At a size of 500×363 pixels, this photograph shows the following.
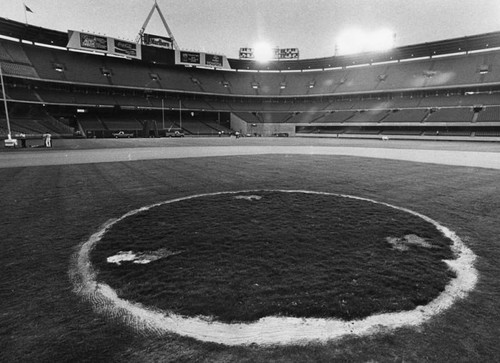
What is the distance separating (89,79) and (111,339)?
2471 inches

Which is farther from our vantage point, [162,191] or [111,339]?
[162,191]

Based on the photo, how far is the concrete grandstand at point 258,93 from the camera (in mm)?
47500

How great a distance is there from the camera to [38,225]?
19.9ft

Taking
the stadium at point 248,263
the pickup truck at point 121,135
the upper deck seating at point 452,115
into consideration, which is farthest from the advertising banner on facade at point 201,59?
the stadium at point 248,263

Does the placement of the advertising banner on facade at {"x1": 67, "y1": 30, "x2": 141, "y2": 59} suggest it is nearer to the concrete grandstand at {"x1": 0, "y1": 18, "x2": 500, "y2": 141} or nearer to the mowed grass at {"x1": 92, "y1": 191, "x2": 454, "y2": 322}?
the concrete grandstand at {"x1": 0, "y1": 18, "x2": 500, "y2": 141}

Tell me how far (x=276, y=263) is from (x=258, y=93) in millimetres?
72650

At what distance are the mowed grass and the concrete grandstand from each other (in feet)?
146

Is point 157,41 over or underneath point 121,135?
over

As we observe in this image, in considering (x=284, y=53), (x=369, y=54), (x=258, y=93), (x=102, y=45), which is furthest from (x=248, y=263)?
(x=284, y=53)

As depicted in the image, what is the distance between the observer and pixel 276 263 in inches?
169

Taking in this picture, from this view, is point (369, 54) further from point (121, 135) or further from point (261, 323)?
point (261, 323)

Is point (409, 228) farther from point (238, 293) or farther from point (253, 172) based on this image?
point (253, 172)

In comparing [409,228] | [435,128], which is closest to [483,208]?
[409,228]

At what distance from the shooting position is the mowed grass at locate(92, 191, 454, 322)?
331 centimetres
